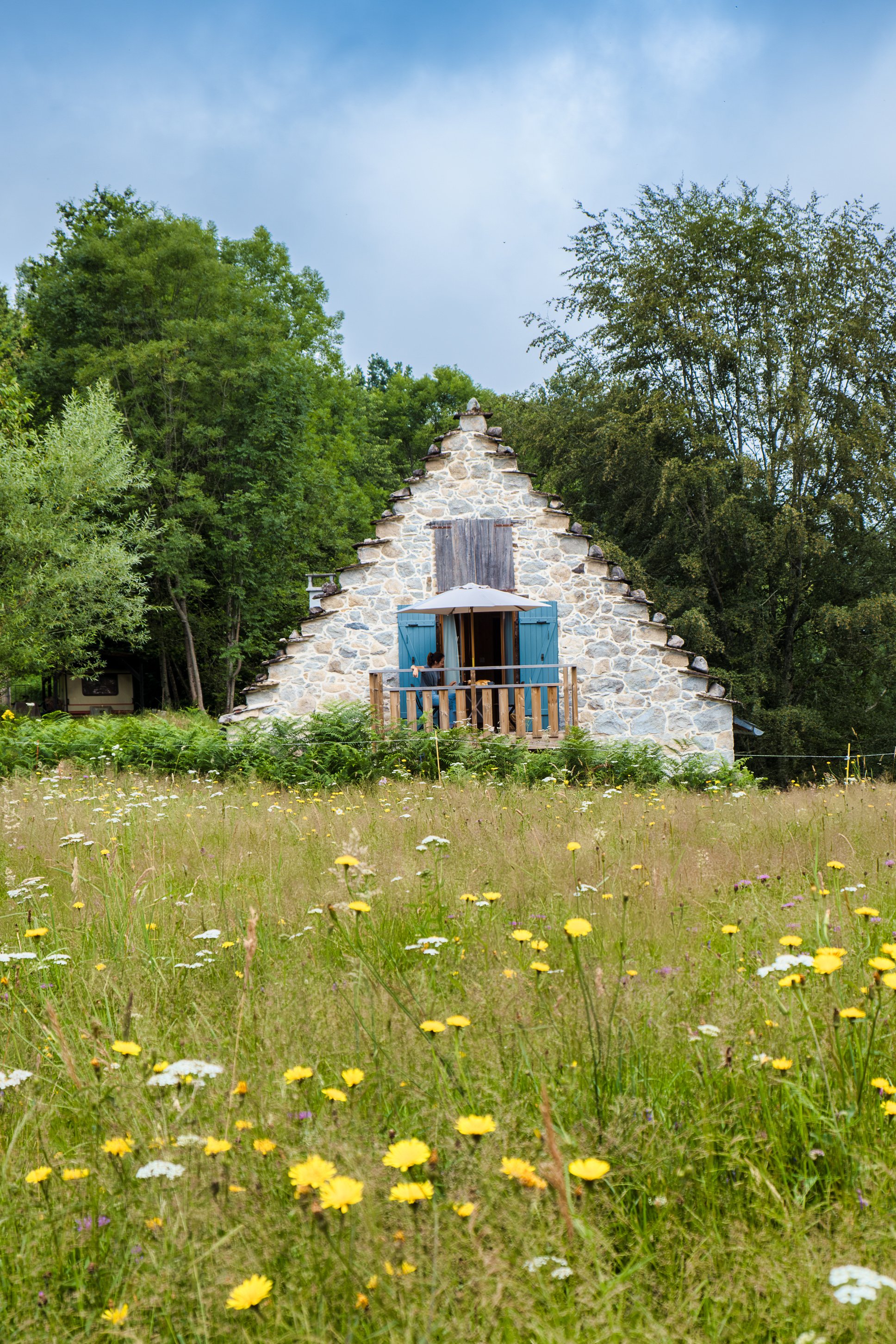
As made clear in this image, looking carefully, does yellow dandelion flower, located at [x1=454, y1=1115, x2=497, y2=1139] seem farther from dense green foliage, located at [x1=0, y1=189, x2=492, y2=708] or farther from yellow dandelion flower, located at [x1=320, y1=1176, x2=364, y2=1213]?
dense green foliage, located at [x1=0, y1=189, x2=492, y2=708]

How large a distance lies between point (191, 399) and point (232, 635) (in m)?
7.69

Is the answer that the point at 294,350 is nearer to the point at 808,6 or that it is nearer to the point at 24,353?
the point at 24,353

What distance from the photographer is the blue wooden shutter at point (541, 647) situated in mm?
15211

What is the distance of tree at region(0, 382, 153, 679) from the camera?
757 inches

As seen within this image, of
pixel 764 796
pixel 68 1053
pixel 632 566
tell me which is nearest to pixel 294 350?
pixel 632 566

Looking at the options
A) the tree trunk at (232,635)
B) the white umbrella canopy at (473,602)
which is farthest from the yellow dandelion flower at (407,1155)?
the tree trunk at (232,635)

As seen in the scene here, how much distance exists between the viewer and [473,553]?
602 inches

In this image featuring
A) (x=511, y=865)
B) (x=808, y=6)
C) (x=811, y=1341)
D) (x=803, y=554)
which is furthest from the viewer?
(x=803, y=554)

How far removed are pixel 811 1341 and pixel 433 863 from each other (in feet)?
9.14

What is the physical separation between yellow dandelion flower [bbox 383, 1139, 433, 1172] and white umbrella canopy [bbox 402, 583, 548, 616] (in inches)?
471

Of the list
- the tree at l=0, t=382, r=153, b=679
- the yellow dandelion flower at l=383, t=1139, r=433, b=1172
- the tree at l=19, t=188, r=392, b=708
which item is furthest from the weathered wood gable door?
the yellow dandelion flower at l=383, t=1139, r=433, b=1172

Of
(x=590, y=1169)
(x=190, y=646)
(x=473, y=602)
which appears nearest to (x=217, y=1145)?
(x=590, y=1169)

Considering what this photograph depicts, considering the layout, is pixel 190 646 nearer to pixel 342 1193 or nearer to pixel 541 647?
pixel 541 647

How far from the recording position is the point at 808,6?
9.26 m
